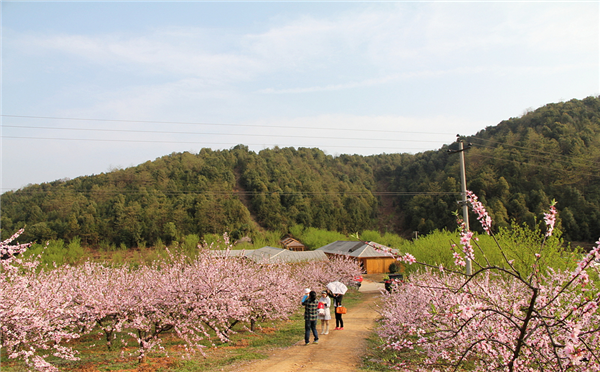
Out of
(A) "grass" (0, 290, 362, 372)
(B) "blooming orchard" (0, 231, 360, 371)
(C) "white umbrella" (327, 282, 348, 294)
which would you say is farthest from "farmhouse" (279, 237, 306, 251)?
(B) "blooming orchard" (0, 231, 360, 371)

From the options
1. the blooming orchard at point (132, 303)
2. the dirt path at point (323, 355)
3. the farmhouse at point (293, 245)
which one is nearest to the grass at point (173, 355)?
the blooming orchard at point (132, 303)

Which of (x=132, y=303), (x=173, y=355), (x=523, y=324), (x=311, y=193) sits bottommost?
(x=311, y=193)

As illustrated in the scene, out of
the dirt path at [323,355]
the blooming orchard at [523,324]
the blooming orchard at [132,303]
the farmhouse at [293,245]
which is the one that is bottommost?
the farmhouse at [293,245]

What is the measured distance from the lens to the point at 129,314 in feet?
31.3

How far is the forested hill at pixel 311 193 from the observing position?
5522 cm

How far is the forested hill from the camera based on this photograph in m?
55.2

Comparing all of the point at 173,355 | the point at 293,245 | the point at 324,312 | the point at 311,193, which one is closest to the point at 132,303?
the point at 173,355

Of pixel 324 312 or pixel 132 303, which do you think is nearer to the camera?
pixel 132 303

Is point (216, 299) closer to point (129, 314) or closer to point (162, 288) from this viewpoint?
point (162, 288)

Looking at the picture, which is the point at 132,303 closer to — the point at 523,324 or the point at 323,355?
the point at 323,355

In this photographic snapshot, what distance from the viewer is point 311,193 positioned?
300ft

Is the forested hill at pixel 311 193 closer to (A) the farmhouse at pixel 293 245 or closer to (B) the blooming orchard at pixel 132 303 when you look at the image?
(A) the farmhouse at pixel 293 245

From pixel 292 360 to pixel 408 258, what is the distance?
6975mm

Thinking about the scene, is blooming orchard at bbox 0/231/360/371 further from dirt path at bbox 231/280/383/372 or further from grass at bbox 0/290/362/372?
dirt path at bbox 231/280/383/372
